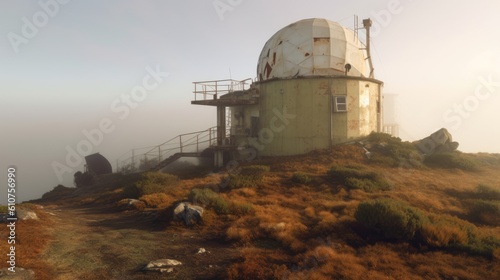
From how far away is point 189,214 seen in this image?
10664 millimetres

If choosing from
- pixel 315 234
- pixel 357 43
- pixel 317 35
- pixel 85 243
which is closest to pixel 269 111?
pixel 317 35

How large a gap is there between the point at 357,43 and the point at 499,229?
732 inches

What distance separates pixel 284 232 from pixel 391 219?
2.99m

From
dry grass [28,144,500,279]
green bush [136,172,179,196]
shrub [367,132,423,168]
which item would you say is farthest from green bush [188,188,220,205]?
shrub [367,132,423,168]

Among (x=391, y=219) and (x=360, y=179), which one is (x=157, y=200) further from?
(x=360, y=179)

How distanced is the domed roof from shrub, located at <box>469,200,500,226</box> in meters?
13.6

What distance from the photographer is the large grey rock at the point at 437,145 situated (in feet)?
81.9

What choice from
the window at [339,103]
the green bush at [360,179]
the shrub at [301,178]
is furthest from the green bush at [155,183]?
the window at [339,103]

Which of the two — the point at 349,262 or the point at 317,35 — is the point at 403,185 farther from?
the point at 317,35

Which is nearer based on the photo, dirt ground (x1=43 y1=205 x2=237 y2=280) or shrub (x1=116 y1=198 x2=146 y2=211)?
dirt ground (x1=43 y1=205 x2=237 y2=280)

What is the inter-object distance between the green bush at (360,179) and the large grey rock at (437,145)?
1062 centimetres

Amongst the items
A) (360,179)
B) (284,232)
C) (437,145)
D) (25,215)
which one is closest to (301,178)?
(360,179)

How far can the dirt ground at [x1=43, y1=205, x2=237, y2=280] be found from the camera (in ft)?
22.0

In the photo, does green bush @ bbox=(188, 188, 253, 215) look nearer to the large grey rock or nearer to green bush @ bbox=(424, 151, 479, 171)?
green bush @ bbox=(424, 151, 479, 171)
